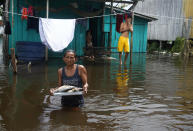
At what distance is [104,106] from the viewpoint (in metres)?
4.23

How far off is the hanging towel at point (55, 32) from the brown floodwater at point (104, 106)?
6.32 ft

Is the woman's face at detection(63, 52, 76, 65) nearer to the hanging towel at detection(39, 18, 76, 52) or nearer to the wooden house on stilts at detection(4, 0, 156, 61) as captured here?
the hanging towel at detection(39, 18, 76, 52)

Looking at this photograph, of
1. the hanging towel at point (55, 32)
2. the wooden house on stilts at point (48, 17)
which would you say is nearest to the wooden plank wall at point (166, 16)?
the wooden house on stilts at point (48, 17)

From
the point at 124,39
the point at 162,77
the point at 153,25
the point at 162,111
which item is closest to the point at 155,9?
the point at 153,25

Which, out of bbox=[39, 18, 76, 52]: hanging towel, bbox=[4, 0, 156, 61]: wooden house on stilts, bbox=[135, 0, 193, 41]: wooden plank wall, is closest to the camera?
bbox=[39, 18, 76, 52]: hanging towel

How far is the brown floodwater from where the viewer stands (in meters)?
3.34

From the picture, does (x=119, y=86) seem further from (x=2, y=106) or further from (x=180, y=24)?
(x=180, y=24)

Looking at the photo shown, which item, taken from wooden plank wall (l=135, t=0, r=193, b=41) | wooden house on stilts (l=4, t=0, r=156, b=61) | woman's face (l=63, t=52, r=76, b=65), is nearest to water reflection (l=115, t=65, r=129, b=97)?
woman's face (l=63, t=52, r=76, b=65)

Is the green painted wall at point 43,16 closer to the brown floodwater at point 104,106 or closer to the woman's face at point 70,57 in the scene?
→ the brown floodwater at point 104,106

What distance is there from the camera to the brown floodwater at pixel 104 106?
334cm

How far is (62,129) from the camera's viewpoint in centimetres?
314

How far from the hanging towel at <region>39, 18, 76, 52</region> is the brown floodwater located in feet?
6.32

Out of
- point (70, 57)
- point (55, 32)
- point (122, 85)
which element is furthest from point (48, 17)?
point (70, 57)

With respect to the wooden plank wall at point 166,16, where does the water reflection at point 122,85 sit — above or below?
below
